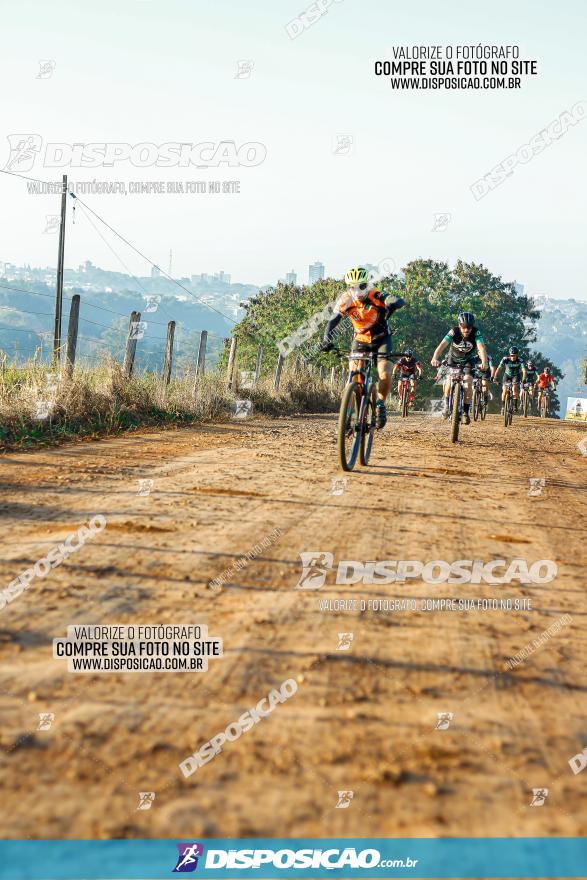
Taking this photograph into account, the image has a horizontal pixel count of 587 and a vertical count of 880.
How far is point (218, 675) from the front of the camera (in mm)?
3377

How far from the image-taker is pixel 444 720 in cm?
307

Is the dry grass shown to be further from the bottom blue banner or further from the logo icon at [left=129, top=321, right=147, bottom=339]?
the bottom blue banner

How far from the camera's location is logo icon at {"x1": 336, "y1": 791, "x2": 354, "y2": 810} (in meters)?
2.47

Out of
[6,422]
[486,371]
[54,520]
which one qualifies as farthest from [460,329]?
[54,520]

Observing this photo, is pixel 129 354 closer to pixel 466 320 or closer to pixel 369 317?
pixel 466 320

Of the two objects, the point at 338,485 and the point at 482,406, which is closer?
the point at 338,485

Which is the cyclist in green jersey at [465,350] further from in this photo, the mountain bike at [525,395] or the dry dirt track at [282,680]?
the mountain bike at [525,395]

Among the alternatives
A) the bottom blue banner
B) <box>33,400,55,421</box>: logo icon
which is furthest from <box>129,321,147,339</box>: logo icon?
the bottom blue banner

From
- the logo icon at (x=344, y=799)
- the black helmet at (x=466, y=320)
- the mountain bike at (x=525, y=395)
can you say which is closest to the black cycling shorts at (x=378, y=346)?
the black helmet at (x=466, y=320)

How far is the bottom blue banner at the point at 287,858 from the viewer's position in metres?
2.25

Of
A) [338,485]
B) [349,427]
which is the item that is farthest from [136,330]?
[338,485]

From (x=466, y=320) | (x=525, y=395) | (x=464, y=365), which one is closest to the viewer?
(x=464, y=365)

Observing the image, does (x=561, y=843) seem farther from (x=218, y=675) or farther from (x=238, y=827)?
(x=218, y=675)

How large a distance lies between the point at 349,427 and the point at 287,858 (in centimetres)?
757
